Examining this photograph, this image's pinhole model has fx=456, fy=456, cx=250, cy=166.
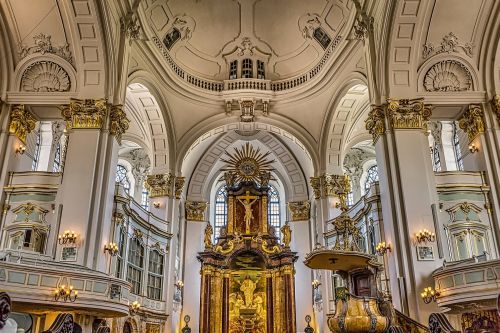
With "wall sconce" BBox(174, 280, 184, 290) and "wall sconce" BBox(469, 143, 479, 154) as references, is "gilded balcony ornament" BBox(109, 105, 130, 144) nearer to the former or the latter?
"wall sconce" BBox(174, 280, 184, 290)

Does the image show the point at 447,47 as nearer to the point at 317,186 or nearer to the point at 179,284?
the point at 317,186

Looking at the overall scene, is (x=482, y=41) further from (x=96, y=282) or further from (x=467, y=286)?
(x=96, y=282)

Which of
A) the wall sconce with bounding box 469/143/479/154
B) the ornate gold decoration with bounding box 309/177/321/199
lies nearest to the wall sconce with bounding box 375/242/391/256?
the wall sconce with bounding box 469/143/479/154

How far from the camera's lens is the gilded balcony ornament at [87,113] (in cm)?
1489

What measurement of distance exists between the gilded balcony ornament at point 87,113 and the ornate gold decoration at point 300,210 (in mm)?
13923

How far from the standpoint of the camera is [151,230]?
65.4 ft

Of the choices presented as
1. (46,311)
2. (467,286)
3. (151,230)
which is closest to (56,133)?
(151,230)

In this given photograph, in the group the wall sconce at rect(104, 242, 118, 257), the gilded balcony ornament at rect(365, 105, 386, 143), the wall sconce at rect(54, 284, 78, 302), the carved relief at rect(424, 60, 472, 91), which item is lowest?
the wall sconce at rect(54, 284, 78, 302)

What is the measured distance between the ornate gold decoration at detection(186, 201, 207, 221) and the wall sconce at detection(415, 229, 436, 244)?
15161 mm

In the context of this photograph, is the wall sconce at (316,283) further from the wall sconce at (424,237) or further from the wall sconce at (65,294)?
the wall sconce at (65,294)

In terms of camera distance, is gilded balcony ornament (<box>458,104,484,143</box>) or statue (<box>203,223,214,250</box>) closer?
gilded balcony ornament (<box>458,104,484,143</box>)

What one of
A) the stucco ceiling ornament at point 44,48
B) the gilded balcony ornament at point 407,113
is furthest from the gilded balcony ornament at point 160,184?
the gilded balcony ornament at point 407,113

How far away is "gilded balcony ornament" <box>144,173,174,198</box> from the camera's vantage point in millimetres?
21766

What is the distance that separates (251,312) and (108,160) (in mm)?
13421
